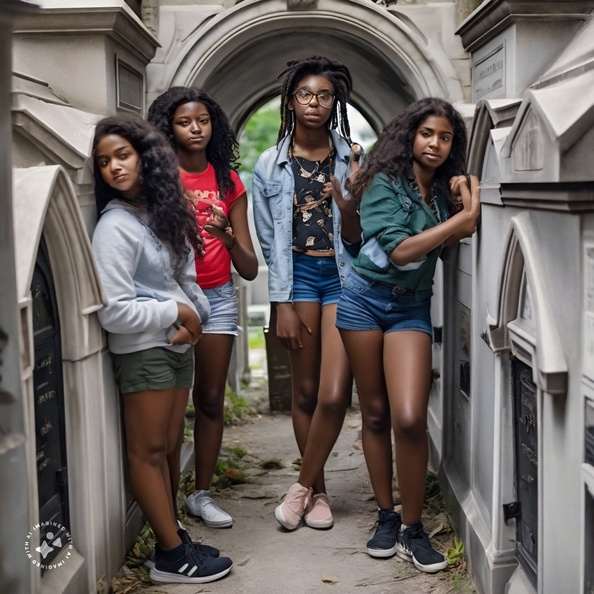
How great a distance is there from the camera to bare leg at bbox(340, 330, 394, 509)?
4367mm

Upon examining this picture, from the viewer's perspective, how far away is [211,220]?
179 inches

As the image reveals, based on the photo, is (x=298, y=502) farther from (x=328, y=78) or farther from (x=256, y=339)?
(x=256, y=339)

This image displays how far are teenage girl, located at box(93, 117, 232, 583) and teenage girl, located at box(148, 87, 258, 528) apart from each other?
532 millimetres

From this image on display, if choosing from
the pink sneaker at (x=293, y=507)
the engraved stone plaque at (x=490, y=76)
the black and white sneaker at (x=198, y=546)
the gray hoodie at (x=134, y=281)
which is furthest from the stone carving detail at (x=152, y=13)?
the black and white sneaker at (x=198, y=546)

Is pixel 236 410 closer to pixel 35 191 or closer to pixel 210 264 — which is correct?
pixel 210 264

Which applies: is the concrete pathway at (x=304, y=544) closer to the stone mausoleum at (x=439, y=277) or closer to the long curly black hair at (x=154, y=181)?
the stone mausoleum at (x=439, y=277)

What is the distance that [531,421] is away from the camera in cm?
352

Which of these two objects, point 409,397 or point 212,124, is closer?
point 409,397

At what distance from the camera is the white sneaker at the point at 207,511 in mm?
5129

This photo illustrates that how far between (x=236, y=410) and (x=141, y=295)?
4.54 m

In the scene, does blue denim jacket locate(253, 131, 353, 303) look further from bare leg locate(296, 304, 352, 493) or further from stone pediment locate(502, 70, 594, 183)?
stone pediment locate(502, 70, 594, 183)

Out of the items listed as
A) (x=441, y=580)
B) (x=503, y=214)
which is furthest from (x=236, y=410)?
(x=503, y=214)

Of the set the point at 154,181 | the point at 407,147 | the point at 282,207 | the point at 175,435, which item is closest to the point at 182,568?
the point at 175,435

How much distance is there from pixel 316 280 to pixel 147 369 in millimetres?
1197
